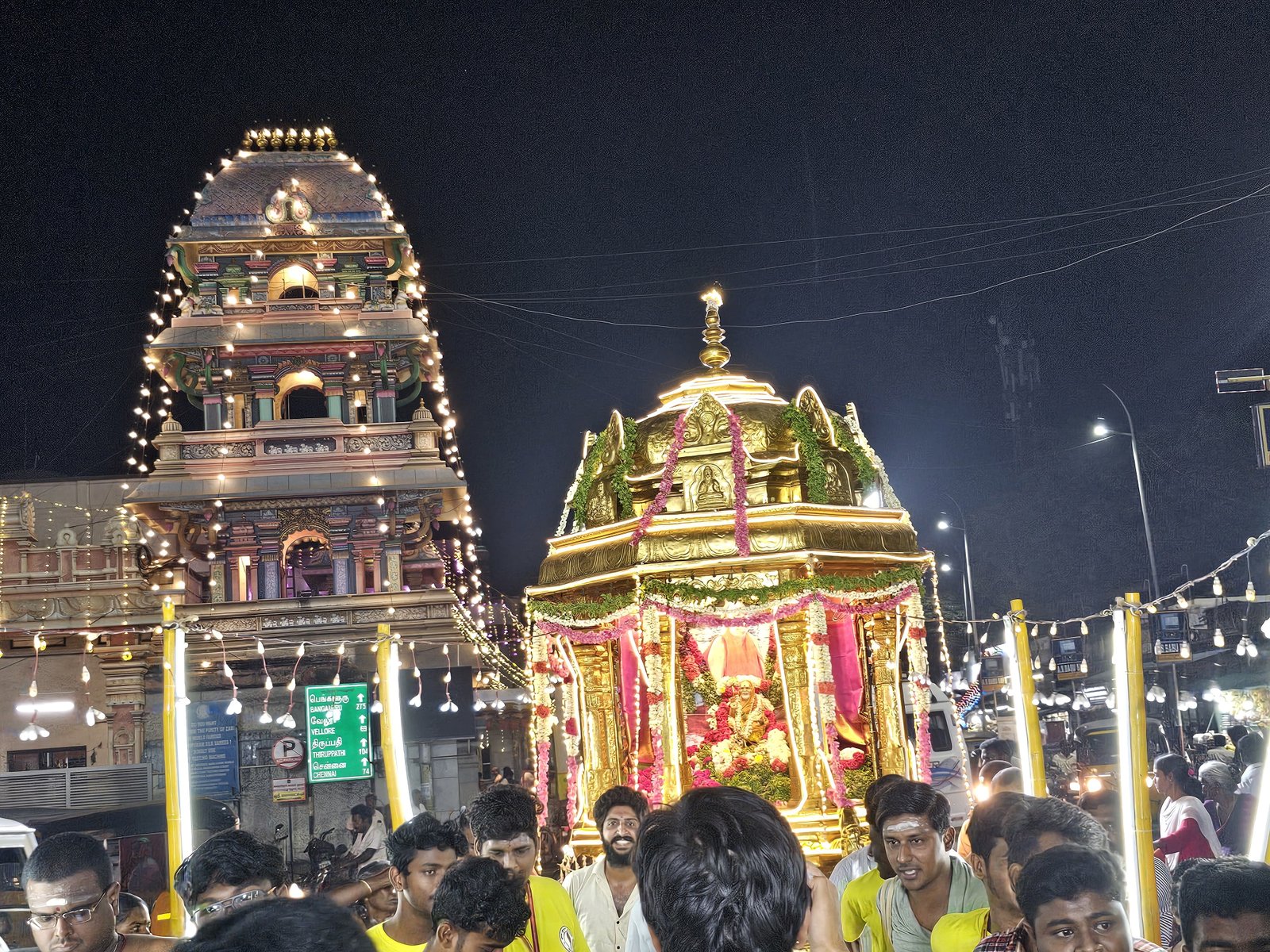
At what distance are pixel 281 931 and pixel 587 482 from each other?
10928mm

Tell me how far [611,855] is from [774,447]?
6419mm

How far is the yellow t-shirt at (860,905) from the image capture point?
6090 mm

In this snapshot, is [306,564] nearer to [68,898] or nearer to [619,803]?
[619,803]

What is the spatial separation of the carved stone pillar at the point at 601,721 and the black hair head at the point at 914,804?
7.48m

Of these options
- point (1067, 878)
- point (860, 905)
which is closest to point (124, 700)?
point (860, 905)

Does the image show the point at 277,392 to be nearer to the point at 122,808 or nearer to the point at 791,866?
the point at 122,808

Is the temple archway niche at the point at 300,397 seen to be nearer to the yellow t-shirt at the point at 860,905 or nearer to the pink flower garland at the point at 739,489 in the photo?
the pink flower garland at the point at 739,489

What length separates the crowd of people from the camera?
2.99 m

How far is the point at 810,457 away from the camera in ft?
40.5

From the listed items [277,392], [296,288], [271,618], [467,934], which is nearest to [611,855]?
[467,934]

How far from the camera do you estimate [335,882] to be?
768cm

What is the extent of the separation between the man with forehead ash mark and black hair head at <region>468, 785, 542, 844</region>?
5.24 feet

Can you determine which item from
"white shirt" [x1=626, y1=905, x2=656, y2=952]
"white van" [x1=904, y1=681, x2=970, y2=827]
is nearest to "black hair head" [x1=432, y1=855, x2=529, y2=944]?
"white shirt" [x1=626, y1=905, x2=656, y2=952]

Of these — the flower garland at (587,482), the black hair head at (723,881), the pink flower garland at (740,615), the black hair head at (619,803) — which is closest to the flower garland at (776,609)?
the pink flower garland at (740,615)
